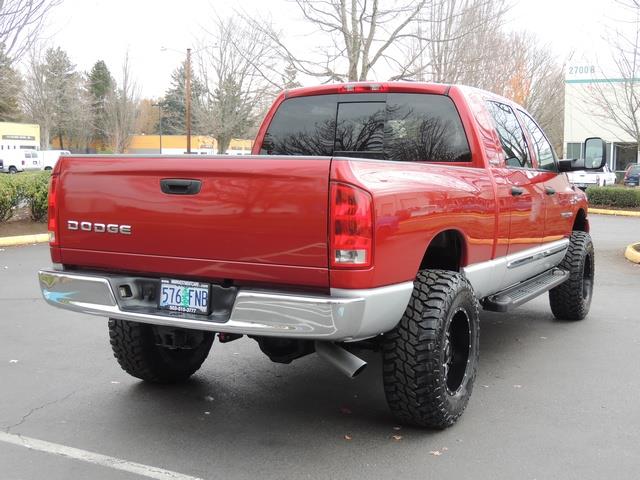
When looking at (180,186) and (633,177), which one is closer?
(180,186)

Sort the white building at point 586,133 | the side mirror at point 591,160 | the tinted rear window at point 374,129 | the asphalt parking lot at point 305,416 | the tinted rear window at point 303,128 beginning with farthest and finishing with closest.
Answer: the white building at point 586,133
the side mirror at point 591,160
the tinted rear window at point 303,128
the tinted rear window at point 374,129
the asphalt parking lot at point 305,416

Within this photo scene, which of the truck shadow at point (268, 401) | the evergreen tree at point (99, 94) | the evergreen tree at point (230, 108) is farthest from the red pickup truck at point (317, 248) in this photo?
the evergreen tree at point (99, 94)

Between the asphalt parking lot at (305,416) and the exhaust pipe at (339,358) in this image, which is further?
the exhaust pipe at (339,358)

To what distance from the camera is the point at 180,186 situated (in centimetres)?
354

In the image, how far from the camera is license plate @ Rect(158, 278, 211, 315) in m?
3.54

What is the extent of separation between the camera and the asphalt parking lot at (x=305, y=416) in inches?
136

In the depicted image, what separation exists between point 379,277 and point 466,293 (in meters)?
0.86

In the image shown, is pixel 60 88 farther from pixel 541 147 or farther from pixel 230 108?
pixel 541 147

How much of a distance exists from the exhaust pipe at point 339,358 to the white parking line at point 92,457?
2.93 feet

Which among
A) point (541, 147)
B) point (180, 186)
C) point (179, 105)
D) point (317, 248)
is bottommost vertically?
point (317, 248)

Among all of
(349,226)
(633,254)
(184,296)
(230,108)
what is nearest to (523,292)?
(349,226)

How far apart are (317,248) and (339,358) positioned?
0.72 m

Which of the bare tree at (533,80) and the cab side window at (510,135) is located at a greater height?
the bare tree at (533,80)

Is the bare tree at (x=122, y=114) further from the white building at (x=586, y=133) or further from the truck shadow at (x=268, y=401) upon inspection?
the truck shadow at (x=268, y=401)
